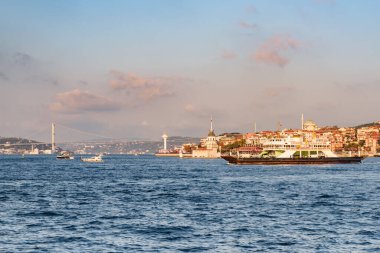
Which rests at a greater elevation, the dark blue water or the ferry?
the ferry

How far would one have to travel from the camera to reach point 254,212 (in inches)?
1559

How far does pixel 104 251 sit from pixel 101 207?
687 inches

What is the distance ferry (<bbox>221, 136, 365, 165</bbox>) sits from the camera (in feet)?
466

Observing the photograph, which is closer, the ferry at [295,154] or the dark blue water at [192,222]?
the dark blue water at [192,222]

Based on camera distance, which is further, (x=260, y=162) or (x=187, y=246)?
(x=260, y=162)

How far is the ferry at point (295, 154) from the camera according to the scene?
466ft

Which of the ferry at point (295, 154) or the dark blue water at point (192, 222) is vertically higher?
the ferry at point (295, 154)

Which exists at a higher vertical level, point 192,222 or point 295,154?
point 295,154

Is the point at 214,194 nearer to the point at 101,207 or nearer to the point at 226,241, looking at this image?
the point at 101,207

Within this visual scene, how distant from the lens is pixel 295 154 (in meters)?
148

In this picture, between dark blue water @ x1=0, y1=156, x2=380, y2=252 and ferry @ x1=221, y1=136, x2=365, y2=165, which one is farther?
ferry @ x1=221, y1=136, x2=365, y2=165

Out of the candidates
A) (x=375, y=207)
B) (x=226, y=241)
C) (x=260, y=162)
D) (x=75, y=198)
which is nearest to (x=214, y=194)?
(x=75, y=198)

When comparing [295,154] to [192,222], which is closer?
[192,222]

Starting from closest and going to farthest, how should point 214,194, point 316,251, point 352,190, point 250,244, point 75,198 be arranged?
point 316,251 < point 250,244 < point 75,198 < point 214,194 < point 352,190
